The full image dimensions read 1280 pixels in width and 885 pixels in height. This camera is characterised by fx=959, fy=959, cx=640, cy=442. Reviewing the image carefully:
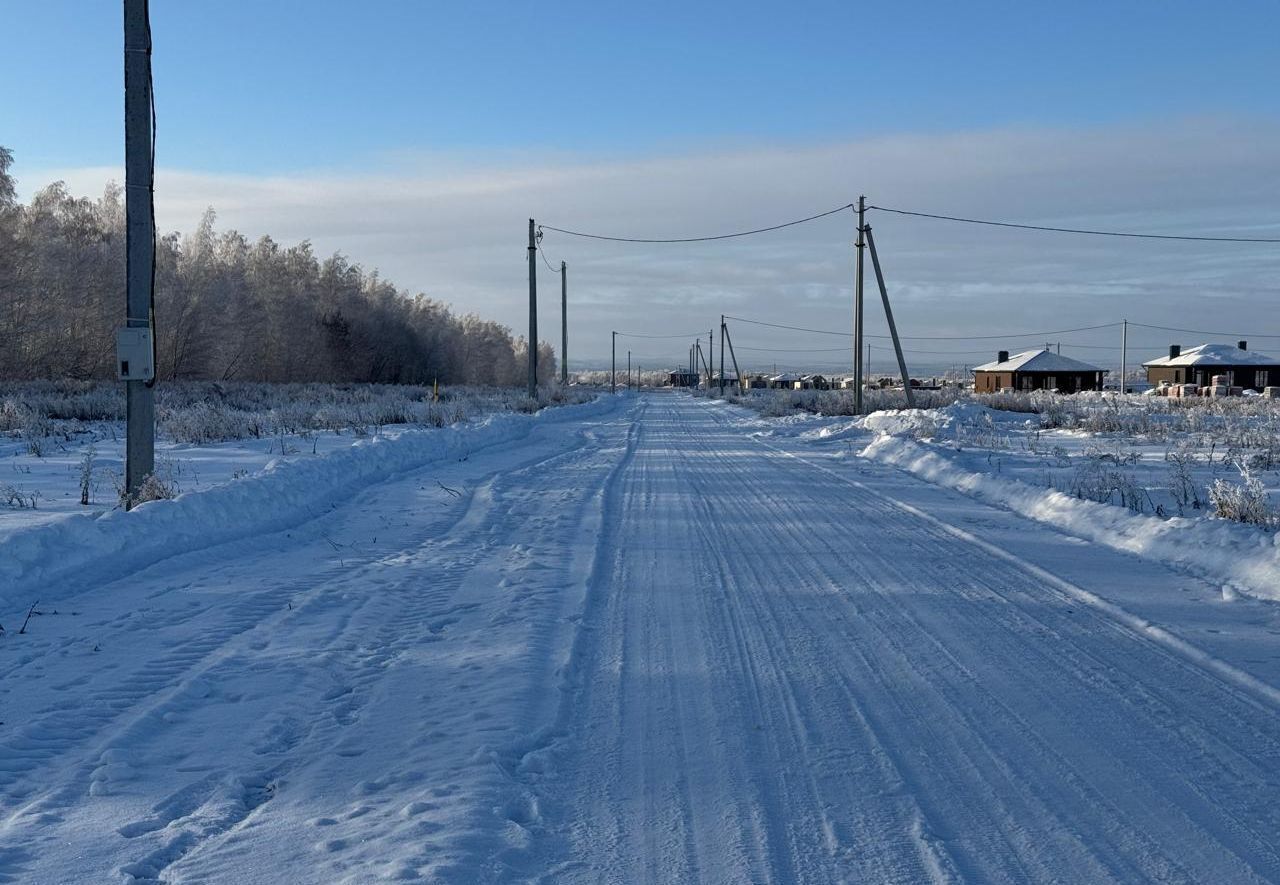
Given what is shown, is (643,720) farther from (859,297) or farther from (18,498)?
(859,297)

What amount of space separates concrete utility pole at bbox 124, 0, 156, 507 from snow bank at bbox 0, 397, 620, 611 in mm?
1063

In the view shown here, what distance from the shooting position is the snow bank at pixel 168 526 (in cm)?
709

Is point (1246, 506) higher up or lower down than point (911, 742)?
higher up

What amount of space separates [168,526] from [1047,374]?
8614 cm

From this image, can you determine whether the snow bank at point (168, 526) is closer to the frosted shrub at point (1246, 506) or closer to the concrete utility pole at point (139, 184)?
the concrete utility pole at point (139, 184)

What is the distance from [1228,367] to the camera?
266 feet

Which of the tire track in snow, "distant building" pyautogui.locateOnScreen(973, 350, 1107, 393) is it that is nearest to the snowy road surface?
the tire track in snow

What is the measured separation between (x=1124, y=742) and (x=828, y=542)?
5166 millimetres

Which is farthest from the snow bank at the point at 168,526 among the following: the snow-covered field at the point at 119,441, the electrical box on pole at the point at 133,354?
the electrical box on pole at the point at 133,354

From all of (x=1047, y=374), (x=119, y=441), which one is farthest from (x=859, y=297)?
(x=1047, y=374)

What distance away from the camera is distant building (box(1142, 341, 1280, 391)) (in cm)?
8056

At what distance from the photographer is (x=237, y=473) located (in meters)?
12.8

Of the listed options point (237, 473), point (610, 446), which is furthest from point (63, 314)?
point (237, 473)

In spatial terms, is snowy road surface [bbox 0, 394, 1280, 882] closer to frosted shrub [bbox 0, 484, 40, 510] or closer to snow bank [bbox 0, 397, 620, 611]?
snow bank [bbox 0, 397, 620, 611]
